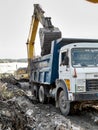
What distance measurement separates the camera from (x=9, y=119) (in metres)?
6.12

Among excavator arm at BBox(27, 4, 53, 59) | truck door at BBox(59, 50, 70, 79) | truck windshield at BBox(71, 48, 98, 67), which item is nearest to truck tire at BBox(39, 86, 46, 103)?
truck door at BBox(59, 50, 70, 79)

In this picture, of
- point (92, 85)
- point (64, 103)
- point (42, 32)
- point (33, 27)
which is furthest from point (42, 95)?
point (33, 27)

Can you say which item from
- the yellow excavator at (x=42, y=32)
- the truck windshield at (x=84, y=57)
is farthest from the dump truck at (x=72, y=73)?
the yellow excavator at (x=42, y=32)

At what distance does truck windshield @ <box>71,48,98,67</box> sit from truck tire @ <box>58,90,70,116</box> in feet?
4.42

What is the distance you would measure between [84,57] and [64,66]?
33.5 inches

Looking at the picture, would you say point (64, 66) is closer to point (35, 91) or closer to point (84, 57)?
point (84, 57)

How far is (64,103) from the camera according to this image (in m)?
11.4

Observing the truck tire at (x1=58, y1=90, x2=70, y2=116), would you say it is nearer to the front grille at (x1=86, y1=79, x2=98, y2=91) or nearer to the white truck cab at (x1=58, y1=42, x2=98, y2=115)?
the white truck cab at (x1=58, y1=42, x2=98, y2=115)

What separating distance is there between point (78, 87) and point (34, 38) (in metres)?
10.4

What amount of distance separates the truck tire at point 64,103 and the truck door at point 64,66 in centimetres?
67

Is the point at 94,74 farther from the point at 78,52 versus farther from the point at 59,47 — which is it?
the point at 59,47

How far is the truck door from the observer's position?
35.6 ft

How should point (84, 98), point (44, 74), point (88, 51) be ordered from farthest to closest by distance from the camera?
point (44, 74), point (88, 51), point (84, 98)

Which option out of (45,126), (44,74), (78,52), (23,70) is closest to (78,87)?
(78,52)
